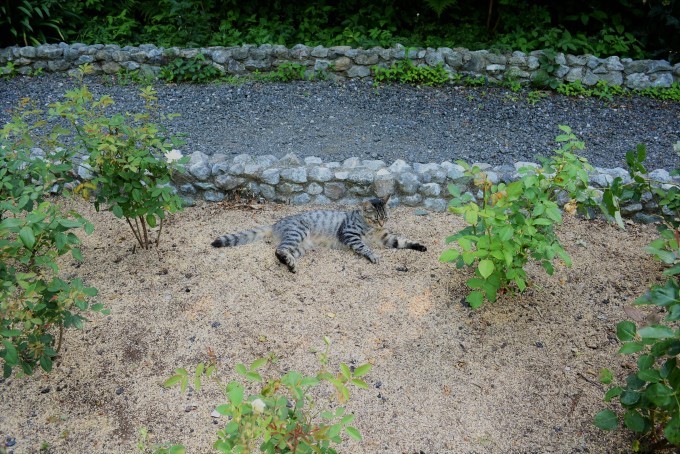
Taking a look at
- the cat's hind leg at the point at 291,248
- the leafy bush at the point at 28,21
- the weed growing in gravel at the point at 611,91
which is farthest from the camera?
the leafy bush at the point at 28,21

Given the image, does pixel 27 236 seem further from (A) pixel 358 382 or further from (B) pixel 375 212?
(B) pixel 375 212

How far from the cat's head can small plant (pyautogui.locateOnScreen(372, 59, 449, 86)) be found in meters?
3.41

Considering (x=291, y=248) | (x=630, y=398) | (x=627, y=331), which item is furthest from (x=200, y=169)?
(x=630, y=398)

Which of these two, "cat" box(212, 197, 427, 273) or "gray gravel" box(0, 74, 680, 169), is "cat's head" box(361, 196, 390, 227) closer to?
"cat" box(212, 197, 427, 273)

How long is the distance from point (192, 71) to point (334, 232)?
418 cm

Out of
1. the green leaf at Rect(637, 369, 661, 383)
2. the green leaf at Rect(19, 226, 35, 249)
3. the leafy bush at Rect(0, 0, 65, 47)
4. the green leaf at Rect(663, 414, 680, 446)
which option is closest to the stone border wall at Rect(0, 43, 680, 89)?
the leafy bush at Rect(0, 0, 65, 47)

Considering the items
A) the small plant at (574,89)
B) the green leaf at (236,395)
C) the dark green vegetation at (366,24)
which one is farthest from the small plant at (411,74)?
the green leaf at (236,395)

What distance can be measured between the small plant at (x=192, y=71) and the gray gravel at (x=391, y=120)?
0.15 metres

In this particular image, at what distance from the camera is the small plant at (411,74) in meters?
7.58

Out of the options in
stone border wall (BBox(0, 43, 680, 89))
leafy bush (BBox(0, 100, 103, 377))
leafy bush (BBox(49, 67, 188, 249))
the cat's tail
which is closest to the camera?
leafy bush (BBox(0, 100, 103, 377))

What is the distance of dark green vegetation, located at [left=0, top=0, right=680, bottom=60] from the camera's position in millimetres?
7824

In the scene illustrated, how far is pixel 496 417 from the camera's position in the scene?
3.25 m

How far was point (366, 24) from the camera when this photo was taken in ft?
27.8

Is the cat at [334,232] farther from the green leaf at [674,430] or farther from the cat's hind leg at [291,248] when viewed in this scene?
the green leaf at [674,430]
